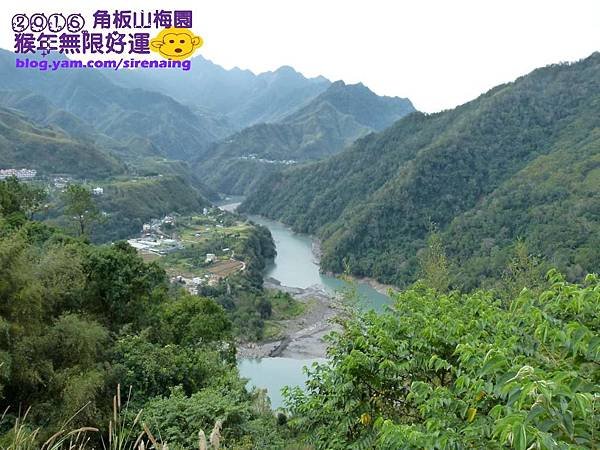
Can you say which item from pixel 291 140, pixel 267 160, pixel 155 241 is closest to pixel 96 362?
pixel 155 241

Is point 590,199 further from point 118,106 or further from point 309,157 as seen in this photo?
point 118,106

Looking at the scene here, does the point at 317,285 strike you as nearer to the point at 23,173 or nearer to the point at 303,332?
the point at 303,332

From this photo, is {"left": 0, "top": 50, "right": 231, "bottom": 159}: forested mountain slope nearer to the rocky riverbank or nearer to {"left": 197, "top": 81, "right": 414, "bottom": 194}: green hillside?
{"left": 197, "top": 81, "right": 414, "bottom": 194}: green hillside

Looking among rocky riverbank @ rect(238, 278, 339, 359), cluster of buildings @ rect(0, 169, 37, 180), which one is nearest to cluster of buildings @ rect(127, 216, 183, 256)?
rocky riverbank @ rect(238, 278, 339, 359)

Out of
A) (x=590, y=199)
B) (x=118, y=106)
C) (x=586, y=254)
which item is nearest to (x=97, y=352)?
(x=586, y=254)

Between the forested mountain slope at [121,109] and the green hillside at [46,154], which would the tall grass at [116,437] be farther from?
the forested mountain slope at [121,109]
